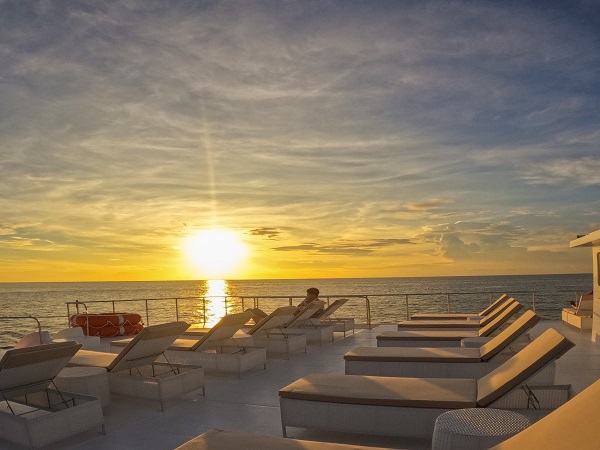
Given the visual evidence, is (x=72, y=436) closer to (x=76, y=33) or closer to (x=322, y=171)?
(x=76, y=33)

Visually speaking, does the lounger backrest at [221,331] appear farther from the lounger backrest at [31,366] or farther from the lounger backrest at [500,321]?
the lounger backrest at [500,321]

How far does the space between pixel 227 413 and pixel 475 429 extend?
8.65ft

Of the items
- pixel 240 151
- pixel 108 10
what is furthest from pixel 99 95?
pixel 240 151

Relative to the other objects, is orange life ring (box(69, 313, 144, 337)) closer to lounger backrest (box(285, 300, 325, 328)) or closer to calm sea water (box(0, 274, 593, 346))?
calm sea water (box(0, 274, 593, 346))

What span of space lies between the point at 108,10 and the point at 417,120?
6.90 meters

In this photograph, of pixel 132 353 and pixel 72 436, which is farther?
pixel 132 353

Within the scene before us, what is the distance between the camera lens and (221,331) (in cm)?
660

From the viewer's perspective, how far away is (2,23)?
8.55 metres

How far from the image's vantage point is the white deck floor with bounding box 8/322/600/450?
4168 millimetres

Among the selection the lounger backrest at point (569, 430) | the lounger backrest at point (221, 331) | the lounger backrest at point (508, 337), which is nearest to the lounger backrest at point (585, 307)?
the lounger backrest at point (508, 337)

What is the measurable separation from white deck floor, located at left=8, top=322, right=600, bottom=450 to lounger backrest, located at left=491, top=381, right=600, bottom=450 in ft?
5.37

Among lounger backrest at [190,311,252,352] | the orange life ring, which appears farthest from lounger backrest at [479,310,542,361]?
the orange life ring

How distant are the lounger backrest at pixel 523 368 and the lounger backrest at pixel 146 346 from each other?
303cm

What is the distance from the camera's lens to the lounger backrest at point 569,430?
1963 millimetres
